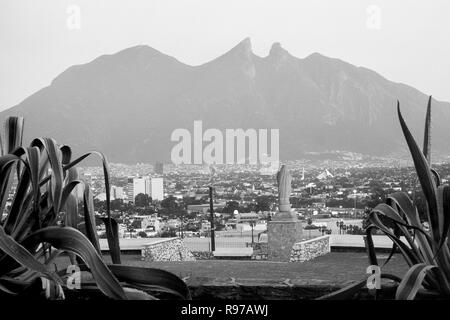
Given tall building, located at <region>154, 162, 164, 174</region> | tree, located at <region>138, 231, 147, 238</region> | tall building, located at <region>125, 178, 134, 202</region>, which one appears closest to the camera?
tall building, located at <region>125, 178, 134, 202</region>

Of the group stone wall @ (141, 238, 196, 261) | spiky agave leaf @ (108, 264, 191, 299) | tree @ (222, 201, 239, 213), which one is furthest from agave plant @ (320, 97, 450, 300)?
tree @ (222, 201, 239, 213)

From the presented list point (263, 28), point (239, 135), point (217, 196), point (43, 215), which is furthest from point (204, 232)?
point (43, 215)

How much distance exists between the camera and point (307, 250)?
21.2 feet

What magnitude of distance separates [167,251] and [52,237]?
535cm

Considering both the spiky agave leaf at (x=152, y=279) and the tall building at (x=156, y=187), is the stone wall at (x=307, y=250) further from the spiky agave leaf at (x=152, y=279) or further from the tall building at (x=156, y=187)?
the spiky agave leaf at (x=152, y=279)

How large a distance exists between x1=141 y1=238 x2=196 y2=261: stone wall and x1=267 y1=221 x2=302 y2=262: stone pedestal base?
1086 mm

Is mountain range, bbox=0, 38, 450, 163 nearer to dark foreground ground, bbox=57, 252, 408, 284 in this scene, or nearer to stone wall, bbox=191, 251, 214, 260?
dark foreground ground, bbox=57, 252, 408, 284

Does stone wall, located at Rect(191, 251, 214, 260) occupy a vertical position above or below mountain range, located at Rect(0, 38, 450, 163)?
below

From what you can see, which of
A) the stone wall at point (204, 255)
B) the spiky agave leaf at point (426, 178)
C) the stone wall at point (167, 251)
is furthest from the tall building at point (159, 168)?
the spiky agave leaf at point (426, 178)

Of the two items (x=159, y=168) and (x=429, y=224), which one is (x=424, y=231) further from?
(x=159, y=168)

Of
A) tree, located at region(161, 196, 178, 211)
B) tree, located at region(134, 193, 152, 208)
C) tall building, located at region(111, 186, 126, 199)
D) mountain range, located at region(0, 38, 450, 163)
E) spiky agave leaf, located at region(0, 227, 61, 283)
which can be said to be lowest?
tree, located at region(161, 196, 178, 211)

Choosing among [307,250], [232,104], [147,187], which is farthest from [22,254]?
[307,250]

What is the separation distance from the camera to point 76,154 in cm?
562

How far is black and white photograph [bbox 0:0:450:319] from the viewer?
469 centimetres
